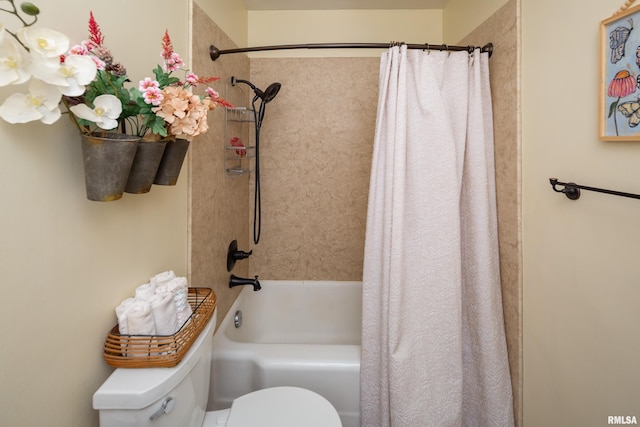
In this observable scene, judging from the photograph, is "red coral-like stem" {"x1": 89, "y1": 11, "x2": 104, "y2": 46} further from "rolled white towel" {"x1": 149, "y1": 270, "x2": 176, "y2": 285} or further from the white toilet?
the white toilet

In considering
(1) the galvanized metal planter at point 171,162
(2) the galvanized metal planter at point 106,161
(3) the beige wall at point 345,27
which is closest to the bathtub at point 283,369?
(1) the galvanized metal planter at point 171,162

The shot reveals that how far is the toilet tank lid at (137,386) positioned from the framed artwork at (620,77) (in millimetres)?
1440

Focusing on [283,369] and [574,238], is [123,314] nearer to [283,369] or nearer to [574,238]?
[283,369]

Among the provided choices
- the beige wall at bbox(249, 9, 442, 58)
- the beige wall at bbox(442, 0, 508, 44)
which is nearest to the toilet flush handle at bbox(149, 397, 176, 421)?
the beige wall at bbox(442, 0, 508, 44)

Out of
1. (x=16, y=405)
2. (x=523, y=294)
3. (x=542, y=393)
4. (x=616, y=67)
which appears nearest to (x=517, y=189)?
(x=523, y=294)

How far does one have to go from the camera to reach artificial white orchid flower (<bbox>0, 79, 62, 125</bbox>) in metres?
0.59

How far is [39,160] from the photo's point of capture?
727 mm

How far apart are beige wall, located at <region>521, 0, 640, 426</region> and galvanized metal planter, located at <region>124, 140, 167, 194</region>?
53.6 inches

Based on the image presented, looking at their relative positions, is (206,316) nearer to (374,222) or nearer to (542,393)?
(374,222)


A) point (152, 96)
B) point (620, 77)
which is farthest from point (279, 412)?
point (620, 77)

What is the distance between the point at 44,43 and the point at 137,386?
767 mm

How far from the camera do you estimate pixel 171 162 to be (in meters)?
1.00

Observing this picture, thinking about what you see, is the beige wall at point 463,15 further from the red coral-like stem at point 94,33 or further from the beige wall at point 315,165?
the red coral-like stem at point 94,33

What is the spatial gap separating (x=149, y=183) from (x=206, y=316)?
1.58 ft
